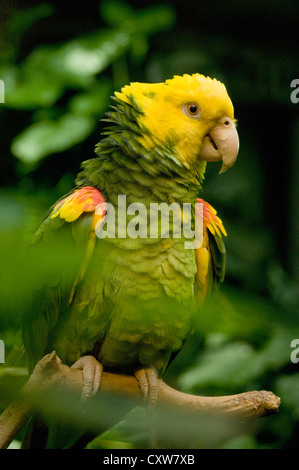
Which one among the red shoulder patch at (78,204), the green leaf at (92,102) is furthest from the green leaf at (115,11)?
the red shoulder patch at (78,204)

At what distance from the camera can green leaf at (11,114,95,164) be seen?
4.02 feet

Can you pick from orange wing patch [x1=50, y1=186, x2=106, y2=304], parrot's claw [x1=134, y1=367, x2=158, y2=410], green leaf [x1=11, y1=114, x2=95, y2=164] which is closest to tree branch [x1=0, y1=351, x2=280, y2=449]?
parrot's claw [x1=134, y1=367, x2=158, y2=410]

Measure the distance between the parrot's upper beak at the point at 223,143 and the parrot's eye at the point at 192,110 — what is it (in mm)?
44

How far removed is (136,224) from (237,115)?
1125 millimetres

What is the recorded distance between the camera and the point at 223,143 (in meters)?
0.86

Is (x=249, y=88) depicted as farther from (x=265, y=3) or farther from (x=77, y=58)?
(x=77, y=58)

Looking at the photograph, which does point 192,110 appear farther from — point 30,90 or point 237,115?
point 237,115

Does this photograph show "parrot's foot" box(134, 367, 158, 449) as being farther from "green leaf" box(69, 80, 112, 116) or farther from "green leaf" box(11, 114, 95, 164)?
"green leaf" box(69, 80, 112, 116)

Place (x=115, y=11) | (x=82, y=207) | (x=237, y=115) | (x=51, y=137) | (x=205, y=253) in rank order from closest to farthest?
(x=82, y=207) → (x=205, y=253) → (x=51, y=137) → (x=115, y=11) → (x=237, y=115)

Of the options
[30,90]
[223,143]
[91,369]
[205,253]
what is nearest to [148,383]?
[91,369]

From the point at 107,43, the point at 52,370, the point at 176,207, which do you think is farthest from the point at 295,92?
the point at 52,370

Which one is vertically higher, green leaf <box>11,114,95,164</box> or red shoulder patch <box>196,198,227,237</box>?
green leaf <box>11,114,95,164</box>

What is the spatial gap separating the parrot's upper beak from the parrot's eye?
1.7 inches

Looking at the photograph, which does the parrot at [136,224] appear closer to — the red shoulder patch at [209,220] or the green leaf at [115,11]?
the red shoulder patch at [209,220]
